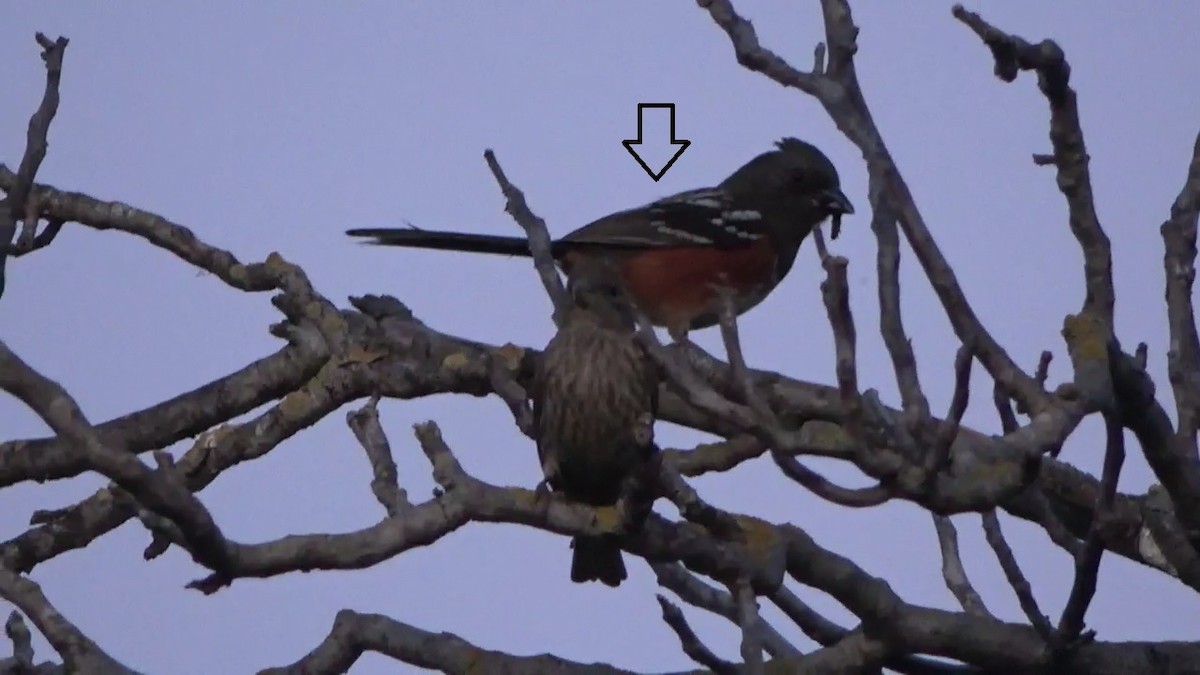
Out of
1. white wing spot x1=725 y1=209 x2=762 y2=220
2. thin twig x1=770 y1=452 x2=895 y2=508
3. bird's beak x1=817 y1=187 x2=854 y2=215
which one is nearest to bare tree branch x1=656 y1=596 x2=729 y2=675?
thin twig x1=770 y1=452 x2=895 y2=508

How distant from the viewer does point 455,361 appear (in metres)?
4.63

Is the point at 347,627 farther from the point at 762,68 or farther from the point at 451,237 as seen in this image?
the point at 451,237

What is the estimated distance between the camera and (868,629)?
3.71 m

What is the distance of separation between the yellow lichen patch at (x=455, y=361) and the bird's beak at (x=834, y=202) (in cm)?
412

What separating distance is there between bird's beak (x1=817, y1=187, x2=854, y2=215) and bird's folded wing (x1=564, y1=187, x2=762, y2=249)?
0.44 meters

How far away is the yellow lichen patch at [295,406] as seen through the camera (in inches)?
176

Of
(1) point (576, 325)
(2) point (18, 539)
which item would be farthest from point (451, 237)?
(2) point (18, 539)

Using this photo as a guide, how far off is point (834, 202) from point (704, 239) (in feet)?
3.22

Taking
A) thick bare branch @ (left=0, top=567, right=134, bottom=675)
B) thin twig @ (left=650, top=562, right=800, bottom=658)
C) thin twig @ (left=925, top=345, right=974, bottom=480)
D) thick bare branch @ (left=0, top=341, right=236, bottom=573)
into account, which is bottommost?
thick bare branch @ (left=0, top=567, right=134, bottom=675)

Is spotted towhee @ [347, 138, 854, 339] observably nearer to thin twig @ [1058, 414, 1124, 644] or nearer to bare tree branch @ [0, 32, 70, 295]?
bare tree branch @ [0, 32, 70, 295]

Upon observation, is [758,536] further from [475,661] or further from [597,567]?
[597,567]

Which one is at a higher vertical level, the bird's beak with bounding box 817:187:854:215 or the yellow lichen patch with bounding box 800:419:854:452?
the bird's beak with bounding box 817:187:854:215

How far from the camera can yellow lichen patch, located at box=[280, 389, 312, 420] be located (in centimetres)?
446

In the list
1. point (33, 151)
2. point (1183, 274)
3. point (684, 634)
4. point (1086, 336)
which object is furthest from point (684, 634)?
point (33, 151)
